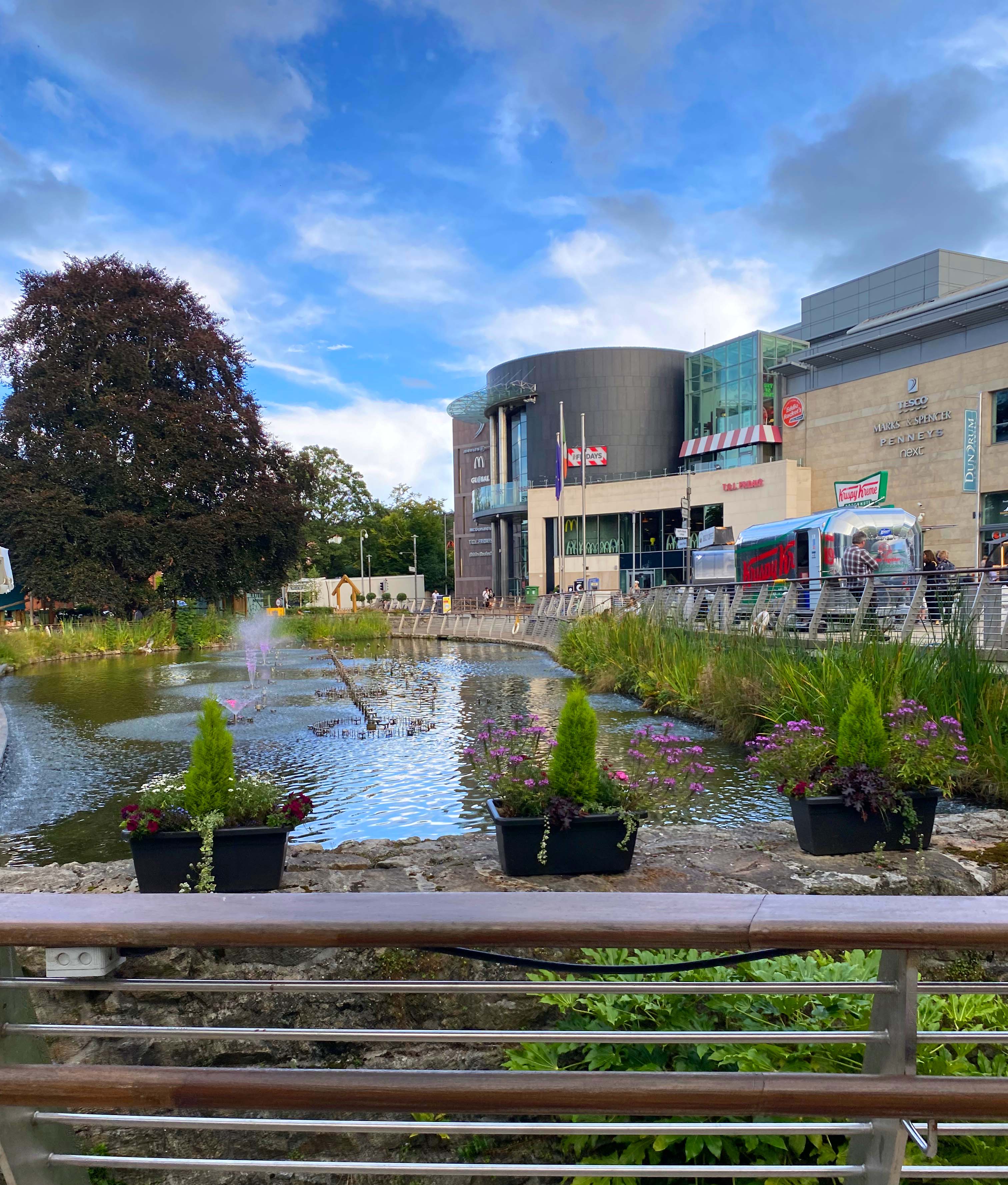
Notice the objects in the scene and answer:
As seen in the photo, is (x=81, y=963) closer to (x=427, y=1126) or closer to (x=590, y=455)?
(x=427, y=1126)

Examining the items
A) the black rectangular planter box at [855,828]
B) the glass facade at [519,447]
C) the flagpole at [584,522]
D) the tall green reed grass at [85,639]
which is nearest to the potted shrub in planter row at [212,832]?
the black rectangular planter box at [855,828]

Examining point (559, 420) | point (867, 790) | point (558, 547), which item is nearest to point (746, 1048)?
point (867, 790)

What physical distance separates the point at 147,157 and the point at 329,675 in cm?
1017

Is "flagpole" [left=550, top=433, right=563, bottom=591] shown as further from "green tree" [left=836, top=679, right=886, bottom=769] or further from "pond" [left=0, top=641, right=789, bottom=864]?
"green tree" [left=836, top=679, right=886, bottom=769]

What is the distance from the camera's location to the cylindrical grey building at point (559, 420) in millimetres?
51906

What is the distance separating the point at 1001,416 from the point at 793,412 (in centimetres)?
1074

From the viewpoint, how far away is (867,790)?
407 cm

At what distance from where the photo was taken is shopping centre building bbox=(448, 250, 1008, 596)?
32938mm

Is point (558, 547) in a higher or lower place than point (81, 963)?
higher

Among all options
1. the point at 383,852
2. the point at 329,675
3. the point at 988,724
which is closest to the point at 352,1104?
the point at 383,852

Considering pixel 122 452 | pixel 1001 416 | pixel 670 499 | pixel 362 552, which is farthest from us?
pixel 362 552

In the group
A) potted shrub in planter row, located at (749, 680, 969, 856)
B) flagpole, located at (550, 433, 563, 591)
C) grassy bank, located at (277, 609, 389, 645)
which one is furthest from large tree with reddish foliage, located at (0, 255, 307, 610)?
potted shrub in planter row, located at (749, 680, 969, 856)

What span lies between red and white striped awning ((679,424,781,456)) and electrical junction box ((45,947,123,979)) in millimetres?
44494

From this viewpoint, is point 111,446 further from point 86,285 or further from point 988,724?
point 988,724
